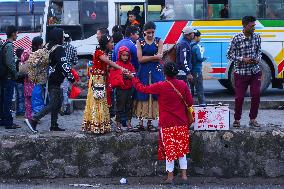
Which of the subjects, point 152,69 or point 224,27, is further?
point 224,27

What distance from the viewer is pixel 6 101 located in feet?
34.0

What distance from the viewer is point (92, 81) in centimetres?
891

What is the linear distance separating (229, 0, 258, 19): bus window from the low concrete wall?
7.28 metres

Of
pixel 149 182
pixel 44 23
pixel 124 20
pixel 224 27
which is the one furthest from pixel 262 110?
pixel 44 23

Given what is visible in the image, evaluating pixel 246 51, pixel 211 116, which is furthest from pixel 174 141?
pixel 246 51

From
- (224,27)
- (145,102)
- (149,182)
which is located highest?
(224,27)

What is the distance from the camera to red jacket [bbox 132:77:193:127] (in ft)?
27.0

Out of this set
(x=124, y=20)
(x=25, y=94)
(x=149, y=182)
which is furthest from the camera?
(x=124, y=20)

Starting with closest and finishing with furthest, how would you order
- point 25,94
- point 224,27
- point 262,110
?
point 25,94
point 262,110
point 224,27

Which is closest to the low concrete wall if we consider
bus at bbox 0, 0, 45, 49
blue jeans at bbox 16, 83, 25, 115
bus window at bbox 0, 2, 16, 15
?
blue jeans at bbox 16, 83, 25, 115

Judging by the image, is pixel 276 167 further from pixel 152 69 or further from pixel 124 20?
pixel 124 20

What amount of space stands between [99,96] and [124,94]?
0.47 m

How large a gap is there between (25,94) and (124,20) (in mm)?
6371

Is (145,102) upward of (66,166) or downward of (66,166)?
upward
